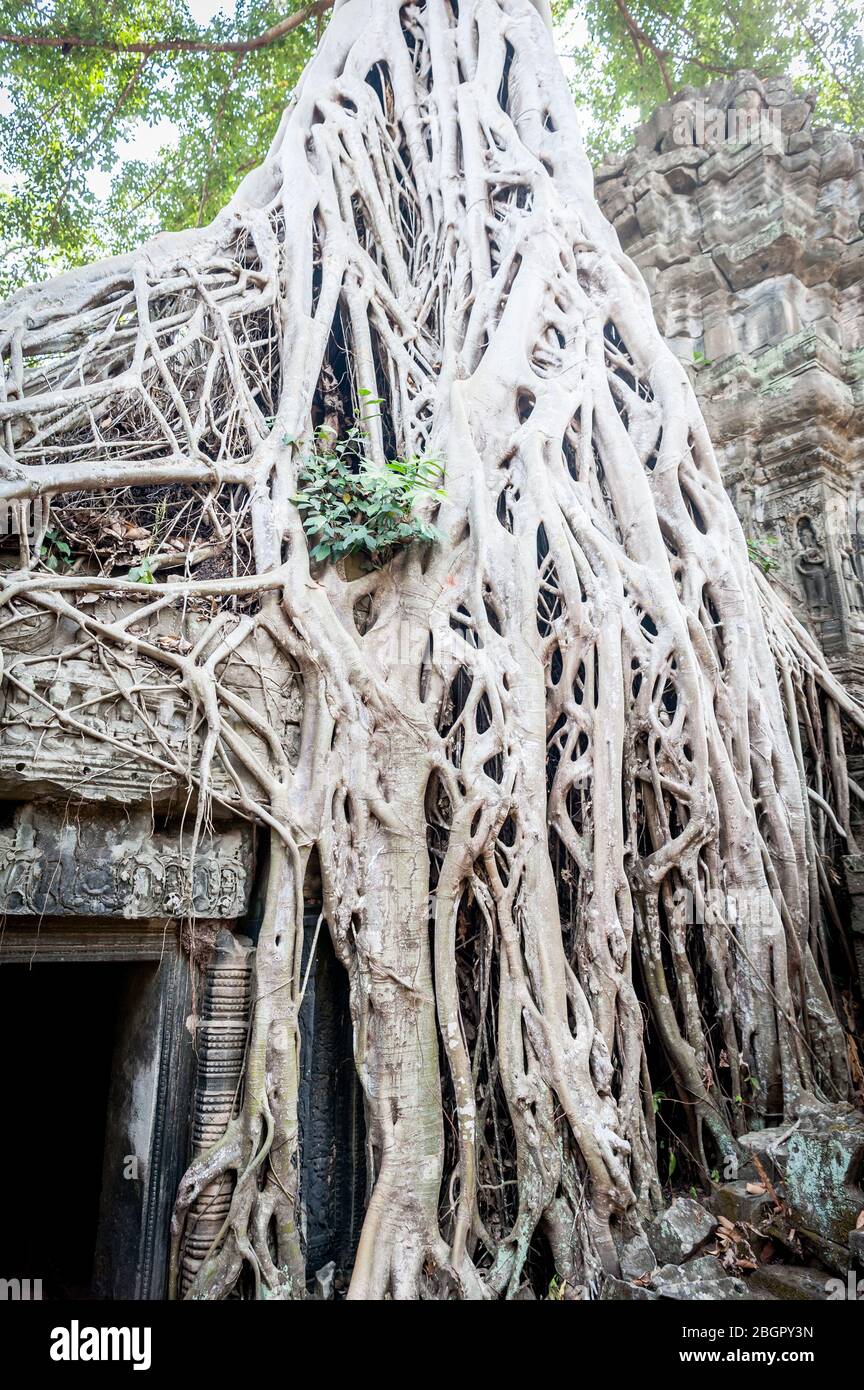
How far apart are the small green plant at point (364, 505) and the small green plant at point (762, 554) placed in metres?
2.20

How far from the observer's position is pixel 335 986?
124 inches

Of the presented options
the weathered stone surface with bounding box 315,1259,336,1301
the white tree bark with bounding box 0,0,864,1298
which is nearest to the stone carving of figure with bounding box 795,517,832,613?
the white tree bark with bounding box 0,0,864,1298

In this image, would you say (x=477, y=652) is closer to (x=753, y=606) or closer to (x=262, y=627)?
(x=262, y=627)

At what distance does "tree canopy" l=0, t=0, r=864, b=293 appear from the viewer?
5.73 m

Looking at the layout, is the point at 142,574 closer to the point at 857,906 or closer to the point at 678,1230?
the point at 678,1230

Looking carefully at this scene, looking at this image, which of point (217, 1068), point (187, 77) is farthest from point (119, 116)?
point (217, 1068)

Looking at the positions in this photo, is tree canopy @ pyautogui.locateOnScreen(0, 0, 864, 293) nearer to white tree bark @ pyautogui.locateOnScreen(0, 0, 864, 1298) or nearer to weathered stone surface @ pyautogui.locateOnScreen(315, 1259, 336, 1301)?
white tree bark @ pyautogui.locateOnScreen(0, 0, 864, 1298)

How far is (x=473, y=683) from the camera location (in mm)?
3201

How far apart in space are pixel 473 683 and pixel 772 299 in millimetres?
4153

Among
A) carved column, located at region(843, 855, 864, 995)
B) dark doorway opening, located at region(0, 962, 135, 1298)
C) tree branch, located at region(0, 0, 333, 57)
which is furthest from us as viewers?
tree branch, located at region(0, 0, 333, 57)

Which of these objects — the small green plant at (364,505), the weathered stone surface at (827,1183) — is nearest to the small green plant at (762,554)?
the small green plant at (364,505)

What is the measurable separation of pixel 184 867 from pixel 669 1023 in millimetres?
1802

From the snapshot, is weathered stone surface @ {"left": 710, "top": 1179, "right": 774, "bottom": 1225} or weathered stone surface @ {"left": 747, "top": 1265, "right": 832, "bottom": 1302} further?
weathered stone surface @ {"left": 710, "top": 1179, "right": 774, "bottom": 1225}
